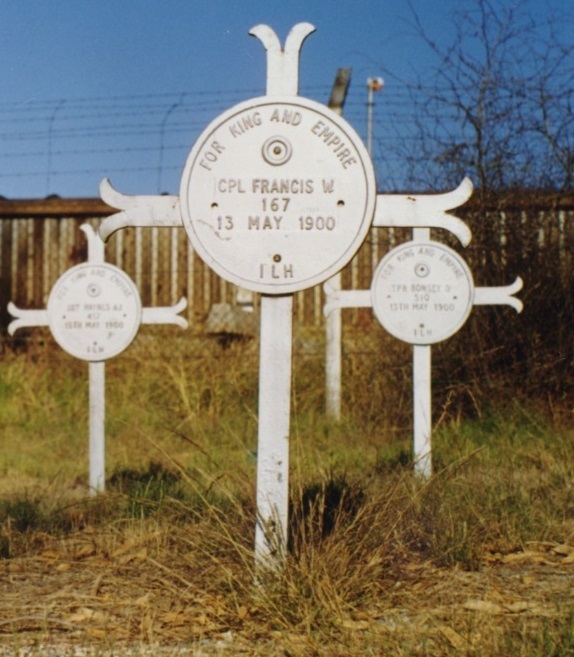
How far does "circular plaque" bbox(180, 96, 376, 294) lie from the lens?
11.3ft

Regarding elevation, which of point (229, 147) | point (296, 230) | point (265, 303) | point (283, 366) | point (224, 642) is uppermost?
point (229, 147)

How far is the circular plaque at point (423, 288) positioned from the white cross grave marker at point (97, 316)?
1.38 meters

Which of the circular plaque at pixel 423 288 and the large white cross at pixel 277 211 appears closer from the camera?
the large white cross at pixel 277 211

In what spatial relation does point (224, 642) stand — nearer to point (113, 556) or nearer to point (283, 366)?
point (283, 366)

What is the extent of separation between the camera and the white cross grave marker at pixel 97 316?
20.7ft

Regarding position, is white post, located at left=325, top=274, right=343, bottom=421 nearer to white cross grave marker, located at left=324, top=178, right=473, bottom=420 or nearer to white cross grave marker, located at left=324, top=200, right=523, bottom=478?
white cross grave marker, located at left=324, top=200, right=523, bottom=478

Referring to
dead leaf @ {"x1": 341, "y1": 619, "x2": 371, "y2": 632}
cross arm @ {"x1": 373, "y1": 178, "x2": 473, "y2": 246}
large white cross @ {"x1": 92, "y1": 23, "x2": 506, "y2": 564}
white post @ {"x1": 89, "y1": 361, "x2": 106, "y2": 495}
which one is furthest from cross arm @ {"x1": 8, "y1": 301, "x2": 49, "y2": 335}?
dead leaf @ {"x1": 341, "y1": 619, "x2": 371, "y2": 632}

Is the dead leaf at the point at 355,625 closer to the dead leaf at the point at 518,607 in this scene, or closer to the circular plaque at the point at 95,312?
the dead leaf at the point at 518,607

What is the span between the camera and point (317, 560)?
127 inches

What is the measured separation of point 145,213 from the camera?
3539mm

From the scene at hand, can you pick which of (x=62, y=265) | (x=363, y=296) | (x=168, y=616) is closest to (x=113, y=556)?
(x=168, y=616)

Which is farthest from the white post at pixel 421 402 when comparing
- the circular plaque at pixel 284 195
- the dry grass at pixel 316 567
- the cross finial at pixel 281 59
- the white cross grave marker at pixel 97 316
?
the cross finial at pixel 281 59

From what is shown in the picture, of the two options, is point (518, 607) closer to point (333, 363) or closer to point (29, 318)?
point (29, 318)

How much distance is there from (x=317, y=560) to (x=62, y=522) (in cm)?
216
